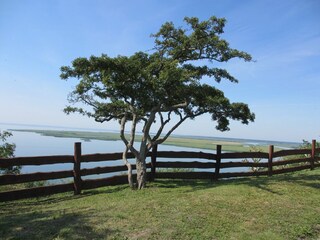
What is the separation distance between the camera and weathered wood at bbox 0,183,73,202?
8.73 metres

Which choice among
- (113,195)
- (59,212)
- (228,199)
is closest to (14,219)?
(59,212)

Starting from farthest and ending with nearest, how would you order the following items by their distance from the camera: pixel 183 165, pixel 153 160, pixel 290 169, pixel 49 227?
pixel 290 169, pixel 183 165, pixel 153 160, pixel 49 227

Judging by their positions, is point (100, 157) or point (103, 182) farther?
point (103, 182)

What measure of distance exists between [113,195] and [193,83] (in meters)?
4.60

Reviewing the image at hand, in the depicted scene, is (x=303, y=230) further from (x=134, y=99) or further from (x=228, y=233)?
(x=134, y=99)

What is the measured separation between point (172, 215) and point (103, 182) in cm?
484

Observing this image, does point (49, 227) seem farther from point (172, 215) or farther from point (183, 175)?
point (183, 175)

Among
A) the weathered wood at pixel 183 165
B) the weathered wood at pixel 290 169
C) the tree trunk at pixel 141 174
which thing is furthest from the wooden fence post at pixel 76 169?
the weathered wood at pixel 290 169

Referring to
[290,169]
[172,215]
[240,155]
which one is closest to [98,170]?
[172,215]

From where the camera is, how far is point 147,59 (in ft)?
34.2

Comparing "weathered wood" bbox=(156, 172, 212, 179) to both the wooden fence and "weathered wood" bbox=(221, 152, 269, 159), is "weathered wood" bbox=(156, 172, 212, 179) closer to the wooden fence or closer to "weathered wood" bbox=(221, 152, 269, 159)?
the wooden fence

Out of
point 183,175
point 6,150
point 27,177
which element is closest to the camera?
point 27,177

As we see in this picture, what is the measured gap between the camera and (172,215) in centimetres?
660

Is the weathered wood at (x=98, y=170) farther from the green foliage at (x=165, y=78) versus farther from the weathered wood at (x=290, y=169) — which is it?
the weathered wood at (x=290, y=169)
